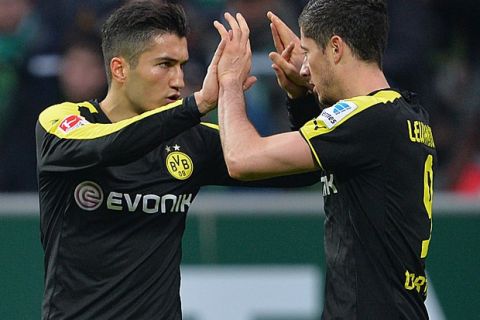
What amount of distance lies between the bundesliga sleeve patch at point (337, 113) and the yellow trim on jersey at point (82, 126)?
64 cm

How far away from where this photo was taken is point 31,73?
27.8ft

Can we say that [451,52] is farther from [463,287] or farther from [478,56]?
[463,287]

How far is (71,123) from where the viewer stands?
473 centimetres

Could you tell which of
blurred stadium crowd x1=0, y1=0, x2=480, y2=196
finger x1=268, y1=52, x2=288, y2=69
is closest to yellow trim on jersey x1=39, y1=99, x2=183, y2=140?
finger x1=268, y1=52, x2=288, y2=69

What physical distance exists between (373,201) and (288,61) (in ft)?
3.07

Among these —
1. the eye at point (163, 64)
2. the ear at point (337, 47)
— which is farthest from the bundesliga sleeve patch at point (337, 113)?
the eye at point (163, 64)

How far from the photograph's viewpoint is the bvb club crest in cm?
495

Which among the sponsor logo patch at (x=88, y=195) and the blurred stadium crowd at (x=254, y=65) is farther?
the blurred stadium crowd at (x=254, y=65)

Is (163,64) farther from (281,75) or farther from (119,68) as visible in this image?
(281,75)

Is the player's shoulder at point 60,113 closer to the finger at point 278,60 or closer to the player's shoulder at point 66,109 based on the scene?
the player's shoulder at point 66,109

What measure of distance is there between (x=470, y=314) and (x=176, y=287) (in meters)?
2.84

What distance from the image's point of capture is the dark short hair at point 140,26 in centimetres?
509

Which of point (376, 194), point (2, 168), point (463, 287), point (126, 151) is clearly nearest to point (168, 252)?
point (126, 151)

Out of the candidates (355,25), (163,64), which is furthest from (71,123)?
(355,25)
